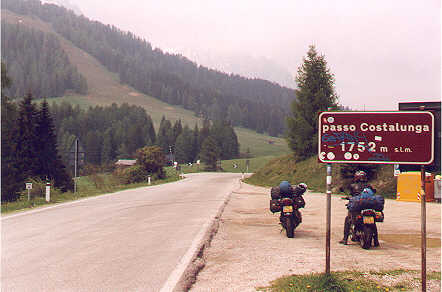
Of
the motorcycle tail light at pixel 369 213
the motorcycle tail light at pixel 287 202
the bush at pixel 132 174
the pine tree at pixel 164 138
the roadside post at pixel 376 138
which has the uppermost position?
the pine tree at pixel 164 138

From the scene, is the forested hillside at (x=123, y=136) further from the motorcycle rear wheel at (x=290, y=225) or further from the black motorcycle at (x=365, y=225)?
the black motorcycle at (x=365, y=225)

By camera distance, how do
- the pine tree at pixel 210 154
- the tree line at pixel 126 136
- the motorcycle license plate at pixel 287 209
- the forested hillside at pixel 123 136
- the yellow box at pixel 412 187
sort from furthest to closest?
1. the forested hillside at pixel 123 136
2. the tree line at pixel 126 136
3. the pine tree at pixel 210 154
4. the yellow box at pixel 412 187
5. the motorcycle license plate at pixel 287 209

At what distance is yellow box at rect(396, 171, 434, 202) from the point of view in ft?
66.5

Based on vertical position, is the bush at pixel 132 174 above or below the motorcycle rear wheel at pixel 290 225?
below

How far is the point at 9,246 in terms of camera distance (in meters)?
8.60

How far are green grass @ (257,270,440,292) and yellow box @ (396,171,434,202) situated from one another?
52.8 ft

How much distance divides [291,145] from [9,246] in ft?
109

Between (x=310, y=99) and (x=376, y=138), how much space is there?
1343 inches

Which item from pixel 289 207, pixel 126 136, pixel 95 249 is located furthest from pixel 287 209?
pixel 126 136

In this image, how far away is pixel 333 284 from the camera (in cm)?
550

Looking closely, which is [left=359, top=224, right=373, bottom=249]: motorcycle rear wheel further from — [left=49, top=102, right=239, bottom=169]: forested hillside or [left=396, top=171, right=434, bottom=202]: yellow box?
[left=49, top=102, right=239, bottom=169]: forested hillside

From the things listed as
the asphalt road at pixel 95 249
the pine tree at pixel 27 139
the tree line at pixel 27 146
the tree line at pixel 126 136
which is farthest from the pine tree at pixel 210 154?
the asphalt road at pixel 95 249

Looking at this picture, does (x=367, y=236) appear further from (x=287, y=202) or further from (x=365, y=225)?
(x=287, y=202)

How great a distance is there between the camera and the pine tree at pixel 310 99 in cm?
3862
